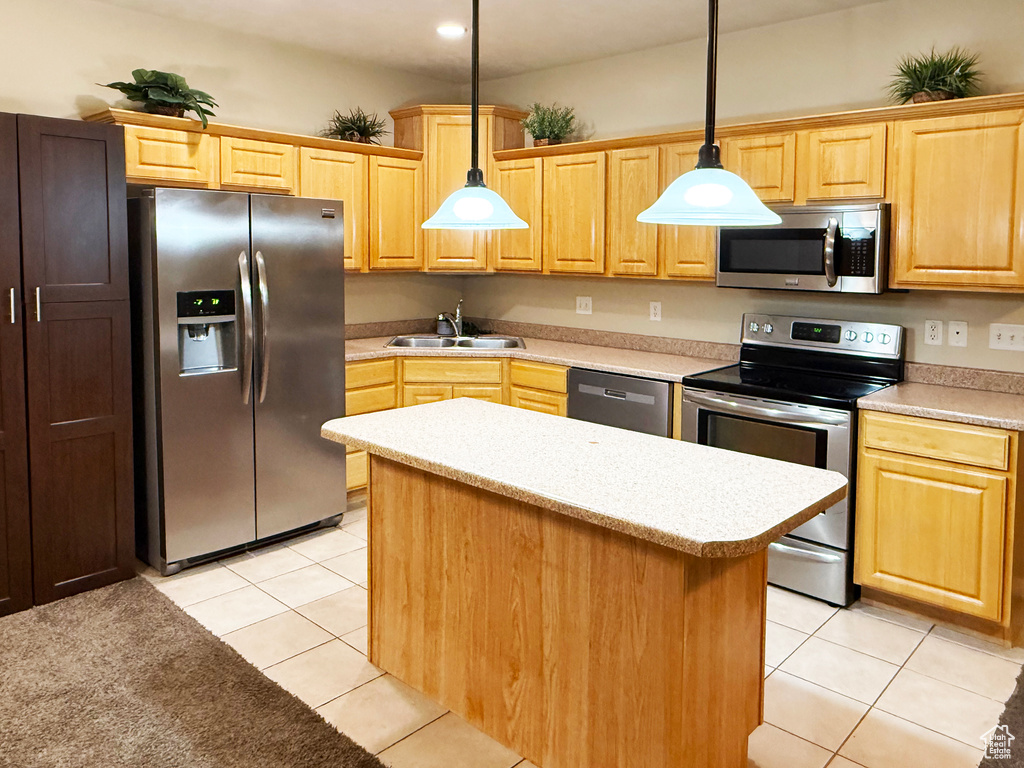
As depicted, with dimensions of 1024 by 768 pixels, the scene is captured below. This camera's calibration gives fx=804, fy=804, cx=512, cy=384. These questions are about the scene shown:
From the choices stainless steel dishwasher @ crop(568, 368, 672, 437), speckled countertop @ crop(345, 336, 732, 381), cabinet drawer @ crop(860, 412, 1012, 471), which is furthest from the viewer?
speckled countertop @ crop(345, 336, 732, 381)

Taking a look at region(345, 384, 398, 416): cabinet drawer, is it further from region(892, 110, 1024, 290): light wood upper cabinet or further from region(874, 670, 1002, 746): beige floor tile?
region(874, 670, 1002, 746): beige floor tile

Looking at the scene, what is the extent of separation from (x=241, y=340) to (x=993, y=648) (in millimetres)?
3293

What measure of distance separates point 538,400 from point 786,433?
4.85 feet

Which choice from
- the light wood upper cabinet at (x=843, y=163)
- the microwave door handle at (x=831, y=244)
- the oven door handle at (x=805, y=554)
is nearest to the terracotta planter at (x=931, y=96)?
the light wood upper cabinet at (x=843, y=163)

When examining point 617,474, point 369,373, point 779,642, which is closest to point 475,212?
point 617,474

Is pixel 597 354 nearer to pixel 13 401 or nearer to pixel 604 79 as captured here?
pixel 604 79

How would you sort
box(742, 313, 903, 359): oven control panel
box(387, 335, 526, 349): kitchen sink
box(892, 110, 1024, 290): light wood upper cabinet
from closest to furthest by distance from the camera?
box(892, 110, 1024, 290): light wood upper cabinet → box(742, 313, 903, 359): oven control panel → box(387, 335, 526, 349): kitchen sink

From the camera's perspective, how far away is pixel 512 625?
7.25 feet

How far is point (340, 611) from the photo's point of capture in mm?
3240

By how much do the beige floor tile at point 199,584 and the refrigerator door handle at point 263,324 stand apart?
80cm

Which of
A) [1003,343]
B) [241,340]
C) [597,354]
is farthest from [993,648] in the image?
[241,340]

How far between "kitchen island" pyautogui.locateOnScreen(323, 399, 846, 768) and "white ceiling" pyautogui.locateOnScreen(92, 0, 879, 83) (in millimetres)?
2213

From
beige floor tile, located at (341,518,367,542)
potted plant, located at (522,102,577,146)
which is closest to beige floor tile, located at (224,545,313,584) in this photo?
beige floor tile, located at (341,518,367,542)

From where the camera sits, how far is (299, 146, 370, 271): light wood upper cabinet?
4.30m
